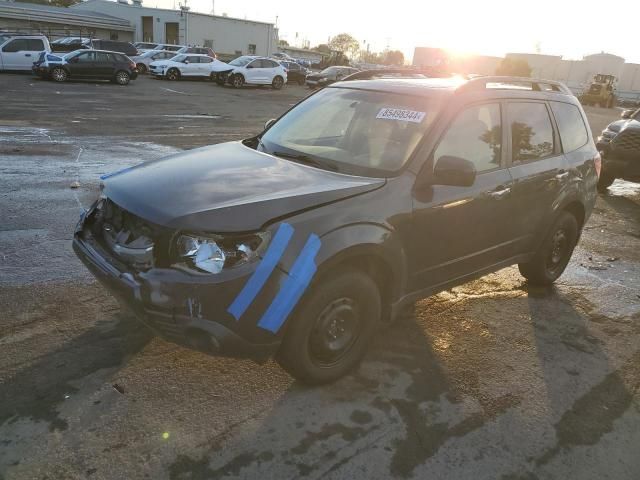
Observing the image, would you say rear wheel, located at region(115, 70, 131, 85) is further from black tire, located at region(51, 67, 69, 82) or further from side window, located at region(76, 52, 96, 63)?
black tire, located at region(51, 67, 69, 82)

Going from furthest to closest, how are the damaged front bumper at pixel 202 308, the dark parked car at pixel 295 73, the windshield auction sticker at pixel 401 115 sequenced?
1. the dark parked car at pixel 295 73
2. the windshield auction sticker at pixel 401 115
3. the damaged front bumper at pixel 202 308

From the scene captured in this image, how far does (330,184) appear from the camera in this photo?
3064mm

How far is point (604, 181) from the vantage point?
977 cm

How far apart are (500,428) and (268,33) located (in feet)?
203

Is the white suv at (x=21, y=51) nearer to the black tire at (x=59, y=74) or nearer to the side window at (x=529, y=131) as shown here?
the black tire at (x=59, y=74)

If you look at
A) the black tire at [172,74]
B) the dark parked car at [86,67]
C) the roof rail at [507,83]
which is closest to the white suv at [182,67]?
the black tire at [172,74]

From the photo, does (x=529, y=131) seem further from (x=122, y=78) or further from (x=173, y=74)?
(x=173, y=74)

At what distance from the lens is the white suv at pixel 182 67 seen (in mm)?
29547

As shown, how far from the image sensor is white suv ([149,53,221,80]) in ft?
96.9

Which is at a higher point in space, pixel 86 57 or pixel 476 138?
pixel 86 57

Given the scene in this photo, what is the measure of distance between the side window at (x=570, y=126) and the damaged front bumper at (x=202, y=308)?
3.25 m

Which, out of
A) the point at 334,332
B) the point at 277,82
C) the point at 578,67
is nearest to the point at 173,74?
the point at 277,82

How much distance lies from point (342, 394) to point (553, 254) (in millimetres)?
2803

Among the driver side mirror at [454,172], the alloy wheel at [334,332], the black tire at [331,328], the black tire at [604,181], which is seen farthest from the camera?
the black tire at [604,181]
